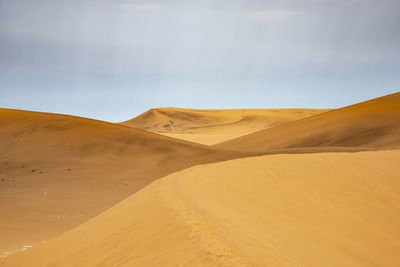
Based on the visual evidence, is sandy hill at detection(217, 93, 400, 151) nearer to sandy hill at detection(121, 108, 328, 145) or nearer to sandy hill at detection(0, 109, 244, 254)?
sandy hill at detection(0, 109, 244, 254)

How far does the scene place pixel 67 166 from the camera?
653 inches

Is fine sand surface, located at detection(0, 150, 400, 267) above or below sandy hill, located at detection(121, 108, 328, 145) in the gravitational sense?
below

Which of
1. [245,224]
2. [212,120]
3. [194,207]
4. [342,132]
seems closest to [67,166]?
[194,207]

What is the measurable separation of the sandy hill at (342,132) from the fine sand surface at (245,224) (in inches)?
515

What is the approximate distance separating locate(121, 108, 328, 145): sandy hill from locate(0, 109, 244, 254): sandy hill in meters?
51.1

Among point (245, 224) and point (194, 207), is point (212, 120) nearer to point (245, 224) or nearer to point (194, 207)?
point (194, 207)

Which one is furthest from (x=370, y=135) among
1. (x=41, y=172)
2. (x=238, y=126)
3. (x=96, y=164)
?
(x=238, y=126)

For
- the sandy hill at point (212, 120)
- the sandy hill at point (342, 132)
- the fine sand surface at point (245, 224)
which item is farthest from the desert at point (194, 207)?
the sandy hill at point (212, 120)

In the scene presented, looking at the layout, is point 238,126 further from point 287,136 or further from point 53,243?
point 53,243

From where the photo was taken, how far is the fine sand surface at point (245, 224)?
361 centimetres

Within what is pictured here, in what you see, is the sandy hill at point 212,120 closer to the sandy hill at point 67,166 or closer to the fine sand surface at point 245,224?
the sandy hill at point 67,166

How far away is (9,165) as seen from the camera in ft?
54.8

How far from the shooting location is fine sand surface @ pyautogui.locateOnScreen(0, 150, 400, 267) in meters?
3.61

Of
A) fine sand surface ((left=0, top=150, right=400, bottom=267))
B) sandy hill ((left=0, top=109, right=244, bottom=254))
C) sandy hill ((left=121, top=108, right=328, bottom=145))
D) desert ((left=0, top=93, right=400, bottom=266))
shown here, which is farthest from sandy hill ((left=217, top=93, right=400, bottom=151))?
sandy hill ((left=121, top=108, right=328, bottom=145))
